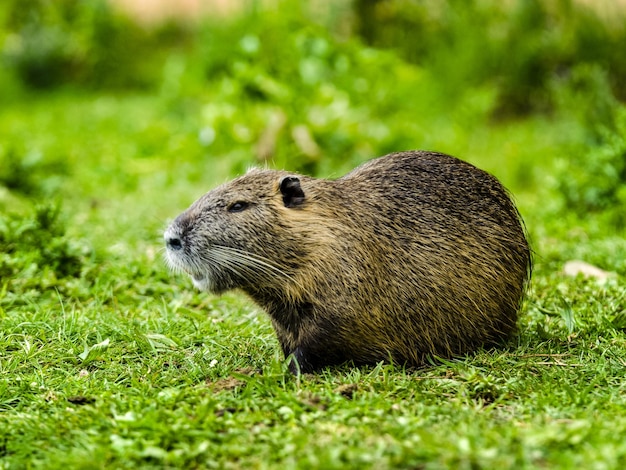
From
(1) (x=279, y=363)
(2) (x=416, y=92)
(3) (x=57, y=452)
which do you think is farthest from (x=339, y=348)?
(2) (x=416, y=92)

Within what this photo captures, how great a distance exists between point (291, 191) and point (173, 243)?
1.79 feet

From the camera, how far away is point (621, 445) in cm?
255

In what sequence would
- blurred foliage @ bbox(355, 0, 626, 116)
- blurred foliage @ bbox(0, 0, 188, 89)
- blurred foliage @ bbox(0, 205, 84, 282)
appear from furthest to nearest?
blurred foliage @ bbox(0, 0, 188, 89) < blurred foliage @ bbox(355, 0, 626, 116) < blurred foliage @ bbox(0, 205, 84, 282)

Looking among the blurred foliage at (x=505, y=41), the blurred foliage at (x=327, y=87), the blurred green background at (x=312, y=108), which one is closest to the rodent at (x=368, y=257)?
the blurred green background at (x=312, y=108)

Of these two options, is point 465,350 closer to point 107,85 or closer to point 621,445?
point 621,445

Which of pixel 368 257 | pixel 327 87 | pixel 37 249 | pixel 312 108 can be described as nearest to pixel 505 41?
pixel 327 87

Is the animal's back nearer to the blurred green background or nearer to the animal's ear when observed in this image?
the animal's ear

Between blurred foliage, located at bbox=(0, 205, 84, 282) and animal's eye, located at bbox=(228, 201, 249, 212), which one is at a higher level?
animal's eye, located at bbox=(228, 201, 249, 212)

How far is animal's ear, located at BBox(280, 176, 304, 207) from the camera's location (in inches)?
143

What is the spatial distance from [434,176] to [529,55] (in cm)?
611

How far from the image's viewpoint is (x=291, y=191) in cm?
365

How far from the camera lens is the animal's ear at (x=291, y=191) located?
3.63 metres

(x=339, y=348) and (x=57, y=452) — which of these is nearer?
(x=57, y=452)

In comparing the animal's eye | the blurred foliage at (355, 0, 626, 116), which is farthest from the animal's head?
the blurred foliage at (355, 0, 626, 116)
